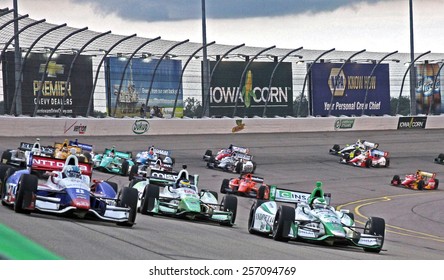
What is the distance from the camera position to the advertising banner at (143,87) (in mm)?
38812

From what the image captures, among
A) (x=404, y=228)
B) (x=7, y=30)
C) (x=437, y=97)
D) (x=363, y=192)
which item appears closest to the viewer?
(x=404, y=228)

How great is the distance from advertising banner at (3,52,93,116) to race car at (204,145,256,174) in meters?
8.79

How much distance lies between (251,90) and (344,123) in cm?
522

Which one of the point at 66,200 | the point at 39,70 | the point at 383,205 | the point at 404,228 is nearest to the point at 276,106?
the point at 39,70

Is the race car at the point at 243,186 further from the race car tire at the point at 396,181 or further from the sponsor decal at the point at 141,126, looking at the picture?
the sponsor decal at the point at 141,126

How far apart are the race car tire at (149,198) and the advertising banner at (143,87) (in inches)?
947

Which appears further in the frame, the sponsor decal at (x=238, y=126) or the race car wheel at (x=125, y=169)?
the sponsor decal at (x=238, y=126)

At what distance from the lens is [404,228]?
18.9 meters

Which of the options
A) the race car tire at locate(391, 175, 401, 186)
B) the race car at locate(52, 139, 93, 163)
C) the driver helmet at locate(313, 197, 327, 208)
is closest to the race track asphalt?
the race car tire at locate(391, 175, 401, 186)

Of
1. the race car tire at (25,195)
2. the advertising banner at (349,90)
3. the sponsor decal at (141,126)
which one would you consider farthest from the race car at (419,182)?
A: the race car tire at (25,195)

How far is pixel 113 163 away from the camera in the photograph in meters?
25.9

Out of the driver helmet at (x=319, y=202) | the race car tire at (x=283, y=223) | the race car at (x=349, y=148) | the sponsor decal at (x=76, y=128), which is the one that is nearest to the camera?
the race car tire at (x=283, y=223)

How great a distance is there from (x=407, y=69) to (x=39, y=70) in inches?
792
